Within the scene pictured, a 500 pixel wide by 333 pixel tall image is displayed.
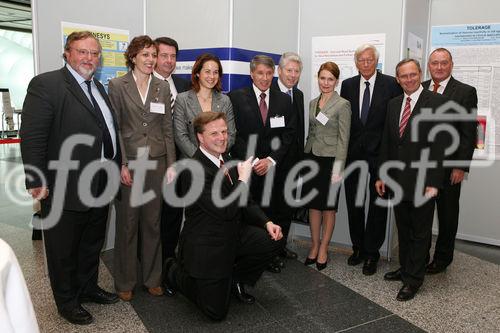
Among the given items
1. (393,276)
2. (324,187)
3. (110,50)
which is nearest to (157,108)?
(110,50)

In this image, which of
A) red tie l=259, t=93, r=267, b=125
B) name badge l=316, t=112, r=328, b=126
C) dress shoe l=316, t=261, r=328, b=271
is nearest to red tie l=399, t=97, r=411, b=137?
name badge l=316, t=112, r=328, b=126

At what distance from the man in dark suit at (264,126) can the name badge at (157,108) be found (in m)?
0.62

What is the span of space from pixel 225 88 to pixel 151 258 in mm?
1480

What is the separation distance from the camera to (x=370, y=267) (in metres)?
3.44

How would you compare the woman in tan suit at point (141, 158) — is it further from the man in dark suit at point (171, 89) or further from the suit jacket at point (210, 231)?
the suit jacket at point (210, 231)

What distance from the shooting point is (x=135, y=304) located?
2834 millimetres

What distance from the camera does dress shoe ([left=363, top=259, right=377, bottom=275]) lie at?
342 centimetres

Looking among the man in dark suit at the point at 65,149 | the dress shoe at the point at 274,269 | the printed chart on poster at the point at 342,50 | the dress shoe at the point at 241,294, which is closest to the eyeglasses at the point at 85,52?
the man in dark suit at the point at 65,149

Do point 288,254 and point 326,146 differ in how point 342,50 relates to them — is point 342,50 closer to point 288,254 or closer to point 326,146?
point 326,146

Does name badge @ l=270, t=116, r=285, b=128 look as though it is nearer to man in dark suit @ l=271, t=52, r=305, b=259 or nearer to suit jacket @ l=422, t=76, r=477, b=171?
man in dark suit @ l=271, t=52, r=305, b=259

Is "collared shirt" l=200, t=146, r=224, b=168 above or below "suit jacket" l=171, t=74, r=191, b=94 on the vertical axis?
below

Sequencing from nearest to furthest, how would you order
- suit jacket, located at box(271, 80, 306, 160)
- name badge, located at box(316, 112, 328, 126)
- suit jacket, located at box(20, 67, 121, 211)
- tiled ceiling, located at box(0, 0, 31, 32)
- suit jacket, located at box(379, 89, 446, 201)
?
suit jacket, located at box(20, 67, 121, 211), suit jacket, located at box(379, 89, 446, 201), name badge, located at box(316, 112, 328, 126), suit jacket, located at box(271, 80, 306, 160), tiled ceiling, located at box(0, 0, 31, 32)

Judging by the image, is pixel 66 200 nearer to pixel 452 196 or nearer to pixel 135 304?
pixel 135 304

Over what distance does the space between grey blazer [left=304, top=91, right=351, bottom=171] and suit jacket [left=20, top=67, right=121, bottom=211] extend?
167cm
